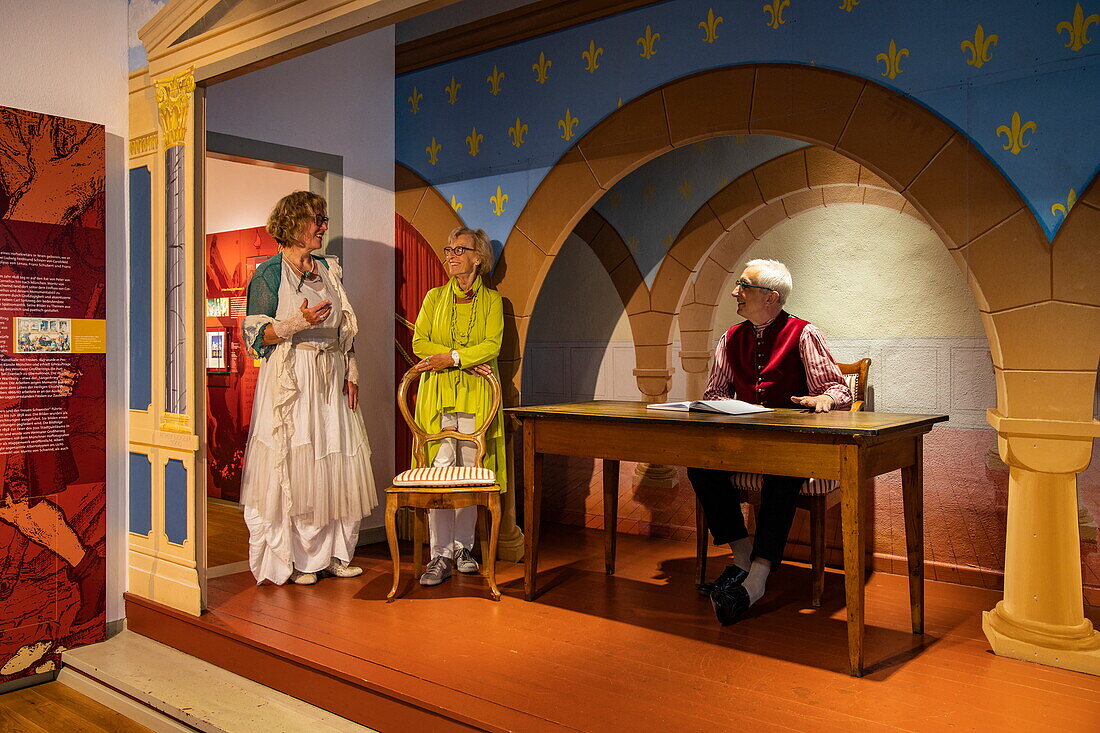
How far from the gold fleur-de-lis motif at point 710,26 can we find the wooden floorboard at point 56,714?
379 centimetres

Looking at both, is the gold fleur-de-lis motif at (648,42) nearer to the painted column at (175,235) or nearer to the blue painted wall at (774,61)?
the blue painted wall at (774,61)


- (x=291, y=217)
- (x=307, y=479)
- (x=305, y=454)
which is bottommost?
(x=307, y=479)

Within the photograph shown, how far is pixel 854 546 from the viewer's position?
2906 mm

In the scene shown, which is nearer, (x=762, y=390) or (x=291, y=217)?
Result: (x=762, y=390)

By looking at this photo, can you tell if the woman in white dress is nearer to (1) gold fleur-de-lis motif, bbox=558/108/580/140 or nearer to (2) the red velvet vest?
(1) gold fleur-de-lis motif, bbox=558/108/580/140

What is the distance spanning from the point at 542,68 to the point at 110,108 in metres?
2.15

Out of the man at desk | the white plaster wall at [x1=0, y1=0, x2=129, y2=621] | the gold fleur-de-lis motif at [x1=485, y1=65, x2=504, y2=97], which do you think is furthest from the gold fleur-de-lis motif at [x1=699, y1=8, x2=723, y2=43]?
the white plaster wall at [x1=0, y1=0, x2=129, y2=621]

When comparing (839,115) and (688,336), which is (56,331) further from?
(688,336)

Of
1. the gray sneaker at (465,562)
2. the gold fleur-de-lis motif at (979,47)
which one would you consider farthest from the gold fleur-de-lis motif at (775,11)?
the gray sneaker at (465,562)

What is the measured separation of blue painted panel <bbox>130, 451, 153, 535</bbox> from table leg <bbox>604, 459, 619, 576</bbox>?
219 cm

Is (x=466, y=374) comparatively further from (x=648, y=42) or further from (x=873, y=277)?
(x=873, y=277)

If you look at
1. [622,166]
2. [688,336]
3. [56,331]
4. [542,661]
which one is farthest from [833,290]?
[56,331]

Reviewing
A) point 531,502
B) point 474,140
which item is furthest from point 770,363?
point 474,140

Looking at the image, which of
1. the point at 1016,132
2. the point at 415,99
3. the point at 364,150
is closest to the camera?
the point at 1016,132
